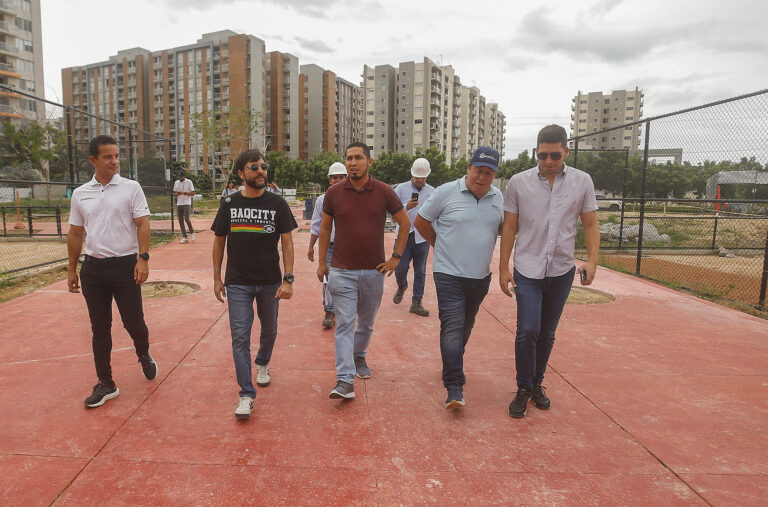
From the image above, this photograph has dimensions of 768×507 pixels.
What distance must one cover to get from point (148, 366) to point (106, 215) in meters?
1.26

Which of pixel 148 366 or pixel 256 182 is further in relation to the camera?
→ pixel 148 366

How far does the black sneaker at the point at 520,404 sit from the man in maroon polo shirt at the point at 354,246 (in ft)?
3.81

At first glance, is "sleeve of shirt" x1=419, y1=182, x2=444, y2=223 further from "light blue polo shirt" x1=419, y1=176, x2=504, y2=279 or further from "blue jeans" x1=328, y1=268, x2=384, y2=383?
"blue jeans" x1=328, y1=268, x2=384, y2=383

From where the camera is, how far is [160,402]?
12.0ft

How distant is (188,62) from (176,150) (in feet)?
51.2

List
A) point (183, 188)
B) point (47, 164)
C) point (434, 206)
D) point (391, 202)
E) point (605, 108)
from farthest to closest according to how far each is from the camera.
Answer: point (605, 108) < point (183, 188) < point (47, 164) < point (391, 202) < point (434, 206)


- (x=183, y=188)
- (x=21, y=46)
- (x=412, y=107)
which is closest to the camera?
(x=183, y=188)

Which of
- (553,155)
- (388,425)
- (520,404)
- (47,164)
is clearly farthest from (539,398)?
(47,164)

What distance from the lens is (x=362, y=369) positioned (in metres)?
4.25

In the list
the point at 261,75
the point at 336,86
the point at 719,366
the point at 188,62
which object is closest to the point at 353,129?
the point at 336,86

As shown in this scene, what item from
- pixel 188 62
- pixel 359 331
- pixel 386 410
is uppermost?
pixel 188 62

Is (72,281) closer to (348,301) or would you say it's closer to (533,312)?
(348,301)

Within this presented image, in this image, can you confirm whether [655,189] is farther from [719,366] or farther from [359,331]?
[359,331]

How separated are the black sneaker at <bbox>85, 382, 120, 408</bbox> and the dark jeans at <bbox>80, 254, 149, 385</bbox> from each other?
0.04m
